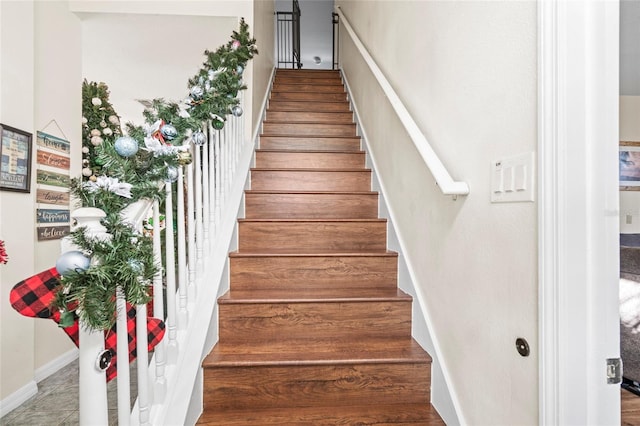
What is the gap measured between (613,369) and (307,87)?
3.83 meters

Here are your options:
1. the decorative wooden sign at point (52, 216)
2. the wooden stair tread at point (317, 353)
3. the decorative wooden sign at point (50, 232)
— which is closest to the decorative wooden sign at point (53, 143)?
the decorative wooden sign at point (52, 216)

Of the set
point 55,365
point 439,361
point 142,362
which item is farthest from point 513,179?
point 55,365

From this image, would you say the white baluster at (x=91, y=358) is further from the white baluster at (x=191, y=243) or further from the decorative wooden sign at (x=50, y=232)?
the decorative wooden sign at (x=50, y=232)

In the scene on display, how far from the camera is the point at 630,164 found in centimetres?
271

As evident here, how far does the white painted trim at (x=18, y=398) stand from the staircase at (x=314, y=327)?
1.32 metres

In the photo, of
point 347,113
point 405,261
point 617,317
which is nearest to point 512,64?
point 617,317

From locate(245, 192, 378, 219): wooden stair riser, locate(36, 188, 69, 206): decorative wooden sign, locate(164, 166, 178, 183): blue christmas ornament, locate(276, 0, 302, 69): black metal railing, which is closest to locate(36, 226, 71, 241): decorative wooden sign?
locate(36, 188, 69, 206): decorative wooden sign

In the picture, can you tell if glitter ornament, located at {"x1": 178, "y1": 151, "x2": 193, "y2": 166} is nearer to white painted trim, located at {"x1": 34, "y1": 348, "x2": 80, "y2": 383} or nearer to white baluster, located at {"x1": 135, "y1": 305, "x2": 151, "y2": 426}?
white baluster, located at {"x1": 135, "y1": 305, "x2": 151, "y2": 426}

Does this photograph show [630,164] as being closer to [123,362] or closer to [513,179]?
[513,179]

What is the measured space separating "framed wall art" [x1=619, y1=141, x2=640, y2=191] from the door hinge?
8.43ft

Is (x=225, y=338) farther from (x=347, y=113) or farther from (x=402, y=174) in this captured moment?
(x=347, y=113)

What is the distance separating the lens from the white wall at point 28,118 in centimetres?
182

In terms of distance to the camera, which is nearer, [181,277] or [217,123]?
[181,277]

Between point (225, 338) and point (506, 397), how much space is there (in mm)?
1076
